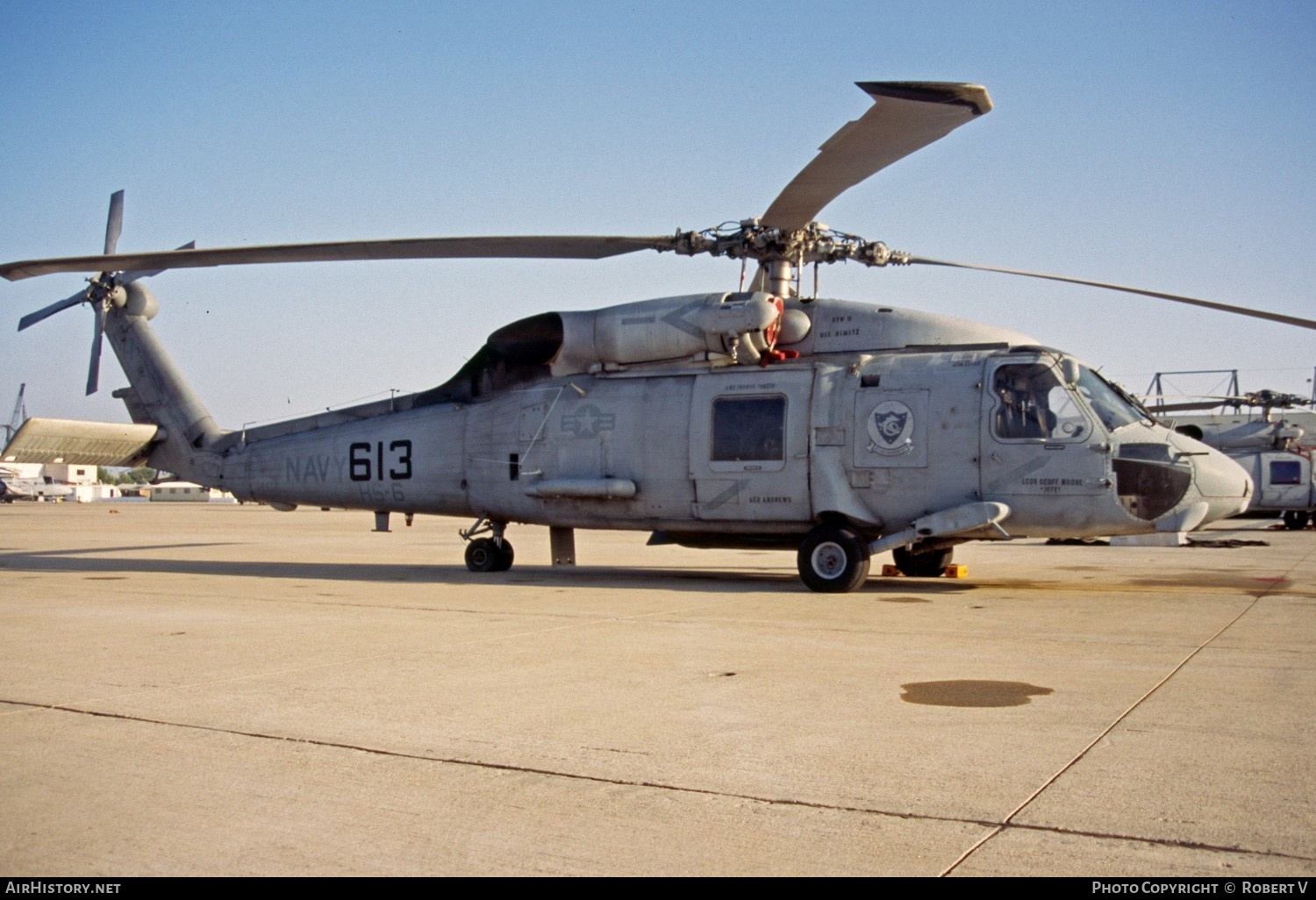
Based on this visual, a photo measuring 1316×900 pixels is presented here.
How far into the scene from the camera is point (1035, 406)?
40.3 feet

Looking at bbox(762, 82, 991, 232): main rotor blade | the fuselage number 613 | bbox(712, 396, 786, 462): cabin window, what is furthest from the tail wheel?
bbox(762, 82, 991, 232): main rotor blade

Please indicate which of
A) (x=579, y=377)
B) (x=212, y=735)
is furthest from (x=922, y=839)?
(x=579, y=377)

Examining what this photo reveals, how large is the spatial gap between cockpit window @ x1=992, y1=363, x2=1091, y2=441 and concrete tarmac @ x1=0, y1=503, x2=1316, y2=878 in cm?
184

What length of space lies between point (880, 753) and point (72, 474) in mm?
124293

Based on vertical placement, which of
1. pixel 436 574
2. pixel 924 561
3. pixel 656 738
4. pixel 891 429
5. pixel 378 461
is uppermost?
pixel 891 429

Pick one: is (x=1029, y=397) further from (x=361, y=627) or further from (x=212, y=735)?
(x=212, y=735)

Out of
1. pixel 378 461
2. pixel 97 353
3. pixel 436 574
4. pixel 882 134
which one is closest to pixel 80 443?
pixel 97 353

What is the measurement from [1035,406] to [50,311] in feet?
48.1

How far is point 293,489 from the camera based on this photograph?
54.9ft

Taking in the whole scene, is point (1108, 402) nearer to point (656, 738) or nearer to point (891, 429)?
point (891, 429)

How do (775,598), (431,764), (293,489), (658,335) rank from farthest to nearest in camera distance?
(293,489)
(658,335)
(775,598)
(431,764)

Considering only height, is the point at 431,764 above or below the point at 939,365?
below

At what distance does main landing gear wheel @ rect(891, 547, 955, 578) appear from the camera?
14625mm

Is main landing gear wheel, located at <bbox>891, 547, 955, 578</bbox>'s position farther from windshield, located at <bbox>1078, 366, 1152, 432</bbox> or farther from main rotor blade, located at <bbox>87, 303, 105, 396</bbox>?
main rotor blade, located at <bbox>87, 303, 105, 396</bbox>
